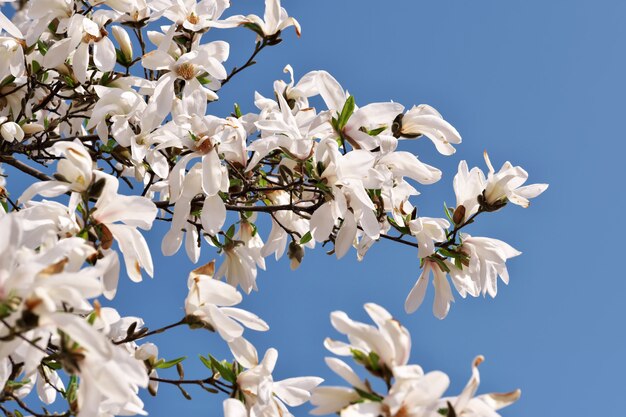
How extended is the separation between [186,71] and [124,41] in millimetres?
317

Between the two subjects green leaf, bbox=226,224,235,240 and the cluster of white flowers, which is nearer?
the cluster of white flowers

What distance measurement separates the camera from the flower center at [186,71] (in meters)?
2.02

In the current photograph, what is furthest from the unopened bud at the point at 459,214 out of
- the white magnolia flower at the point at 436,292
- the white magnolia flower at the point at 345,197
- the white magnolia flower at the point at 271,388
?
the white magnolia flower at the point at 271,388

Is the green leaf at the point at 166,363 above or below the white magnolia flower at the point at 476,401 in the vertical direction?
below

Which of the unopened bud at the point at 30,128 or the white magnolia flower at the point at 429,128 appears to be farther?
the unopened bud at the point at 30,128

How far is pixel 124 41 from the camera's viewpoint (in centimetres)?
223

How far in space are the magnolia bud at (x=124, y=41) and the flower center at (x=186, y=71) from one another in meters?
0.30

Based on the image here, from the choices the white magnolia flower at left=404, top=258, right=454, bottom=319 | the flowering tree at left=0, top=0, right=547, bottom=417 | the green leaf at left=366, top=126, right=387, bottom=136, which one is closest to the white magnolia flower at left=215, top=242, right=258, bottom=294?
the flowering tree at left=0, top=0, right=547, bottom=417

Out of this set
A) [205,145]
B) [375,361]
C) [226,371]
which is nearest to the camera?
[375,361]

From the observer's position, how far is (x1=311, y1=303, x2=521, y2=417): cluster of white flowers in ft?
3.72

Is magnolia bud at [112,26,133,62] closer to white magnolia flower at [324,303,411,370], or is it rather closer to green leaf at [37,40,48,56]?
green leaf at [37,40,48,56]

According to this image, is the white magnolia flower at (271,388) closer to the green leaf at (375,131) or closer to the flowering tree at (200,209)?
the flowering tree at (200,209)

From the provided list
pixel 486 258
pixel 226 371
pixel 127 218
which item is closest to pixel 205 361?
pixel 226 371

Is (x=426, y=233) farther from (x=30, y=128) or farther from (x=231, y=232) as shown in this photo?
(x=30, y=128)
